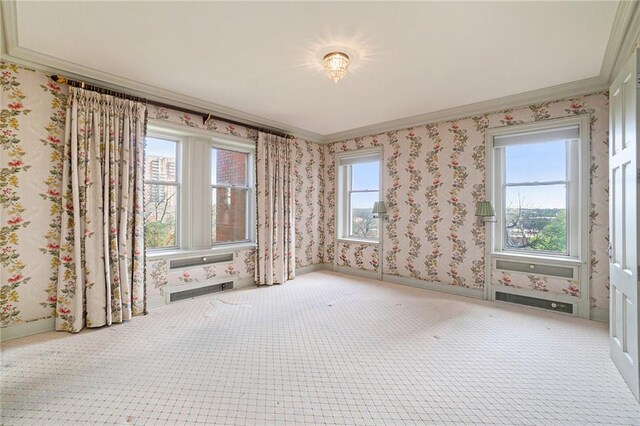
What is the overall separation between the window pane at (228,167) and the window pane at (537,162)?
12.7ft

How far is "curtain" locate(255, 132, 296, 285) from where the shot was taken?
179 inches

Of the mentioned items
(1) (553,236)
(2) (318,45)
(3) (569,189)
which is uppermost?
(2) (318,45)

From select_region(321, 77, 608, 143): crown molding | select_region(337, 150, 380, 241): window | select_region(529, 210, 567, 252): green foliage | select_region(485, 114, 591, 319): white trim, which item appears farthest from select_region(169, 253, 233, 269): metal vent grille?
select_region(529, 210, 567, 252): green foliage

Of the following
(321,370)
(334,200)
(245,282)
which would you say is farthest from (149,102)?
(321,370)

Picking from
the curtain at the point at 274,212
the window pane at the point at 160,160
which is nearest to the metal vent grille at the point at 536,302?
the curtain at the point at 274,212

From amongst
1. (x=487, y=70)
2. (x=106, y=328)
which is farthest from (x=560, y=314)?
(x=106, y=328)

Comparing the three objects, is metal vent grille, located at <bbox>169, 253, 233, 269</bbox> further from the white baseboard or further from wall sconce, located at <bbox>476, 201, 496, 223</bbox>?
wall sconce, located at <bbox>476, 201, 496, 223</bbox>

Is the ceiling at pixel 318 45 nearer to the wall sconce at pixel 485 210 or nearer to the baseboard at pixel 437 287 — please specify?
the wall sconce at pixel 485 210

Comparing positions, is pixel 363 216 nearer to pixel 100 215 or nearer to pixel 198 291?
pixel 198 291

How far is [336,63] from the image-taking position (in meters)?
2.54

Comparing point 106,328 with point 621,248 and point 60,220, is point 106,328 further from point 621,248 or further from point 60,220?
point 621,248

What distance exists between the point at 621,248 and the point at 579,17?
172cm

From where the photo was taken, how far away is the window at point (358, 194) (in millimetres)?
5250

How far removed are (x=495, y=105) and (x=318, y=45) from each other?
2600 millimetres
